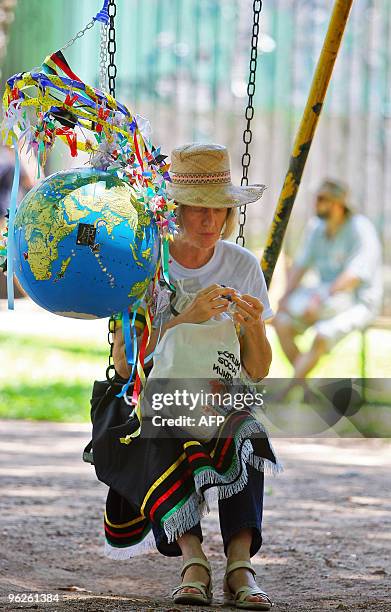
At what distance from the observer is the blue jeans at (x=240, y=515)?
146 inches

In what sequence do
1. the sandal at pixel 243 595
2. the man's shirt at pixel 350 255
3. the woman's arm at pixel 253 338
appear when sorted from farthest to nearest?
the man's shirt at pixel 350 255
the woman's arm at pixel 253 338
the sandal at pixel 243 595

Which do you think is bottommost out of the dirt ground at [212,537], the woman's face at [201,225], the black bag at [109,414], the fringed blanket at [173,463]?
the dirt ground at [212,537]

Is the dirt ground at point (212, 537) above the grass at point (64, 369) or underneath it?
above

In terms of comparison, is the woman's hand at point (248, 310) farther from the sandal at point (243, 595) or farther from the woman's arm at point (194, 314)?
the sandal at point (243, 595)

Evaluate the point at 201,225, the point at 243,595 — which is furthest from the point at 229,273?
the point at 243,595

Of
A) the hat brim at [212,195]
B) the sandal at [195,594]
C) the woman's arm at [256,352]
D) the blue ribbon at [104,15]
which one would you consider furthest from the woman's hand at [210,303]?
the blue ribbon at [104,15]

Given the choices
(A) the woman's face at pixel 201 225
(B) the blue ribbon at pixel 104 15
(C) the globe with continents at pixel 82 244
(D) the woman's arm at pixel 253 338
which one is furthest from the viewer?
(A) the woman's face at pixel 201 225

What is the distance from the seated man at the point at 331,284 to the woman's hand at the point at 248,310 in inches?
183

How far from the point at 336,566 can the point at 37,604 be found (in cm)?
144

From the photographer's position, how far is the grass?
839 centimetres

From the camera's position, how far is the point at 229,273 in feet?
13.0

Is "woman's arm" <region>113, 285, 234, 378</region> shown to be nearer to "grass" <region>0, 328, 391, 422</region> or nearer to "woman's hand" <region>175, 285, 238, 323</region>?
"woman's hand" <region>175, 285, 238, 323</region>

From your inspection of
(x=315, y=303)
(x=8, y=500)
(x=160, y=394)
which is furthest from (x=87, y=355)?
(x=160, y=394)

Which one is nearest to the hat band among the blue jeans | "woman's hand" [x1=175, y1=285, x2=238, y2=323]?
"woman's hand" [x1=175, y1=285, x2=238, y2=323]
